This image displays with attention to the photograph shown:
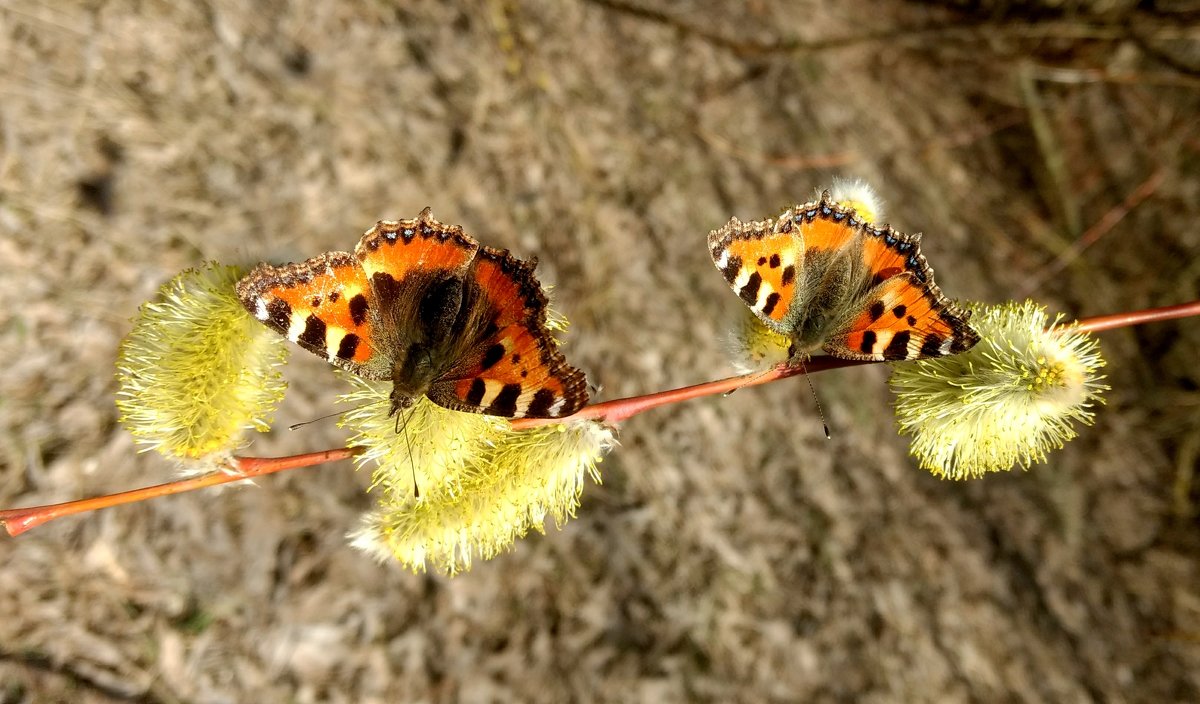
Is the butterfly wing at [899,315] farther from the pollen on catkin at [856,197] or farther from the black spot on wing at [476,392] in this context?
the black spot on wing at [476,392]

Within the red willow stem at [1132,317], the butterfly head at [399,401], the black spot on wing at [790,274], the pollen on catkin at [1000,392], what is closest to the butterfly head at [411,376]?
the butterfly head at [399,401]

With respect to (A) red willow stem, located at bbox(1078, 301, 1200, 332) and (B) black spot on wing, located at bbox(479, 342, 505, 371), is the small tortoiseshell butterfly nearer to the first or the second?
(A) red willow stem, located at bbox(1078, 301, 1200, 332)

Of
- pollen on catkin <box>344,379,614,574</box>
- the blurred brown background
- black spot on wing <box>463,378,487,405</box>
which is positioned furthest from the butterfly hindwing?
the blurred brown background

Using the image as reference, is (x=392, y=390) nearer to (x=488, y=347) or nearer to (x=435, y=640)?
(x=488, y=347)

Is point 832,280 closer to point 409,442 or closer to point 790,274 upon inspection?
point 790,274

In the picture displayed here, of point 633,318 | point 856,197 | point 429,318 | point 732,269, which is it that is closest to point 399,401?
point 429,318
